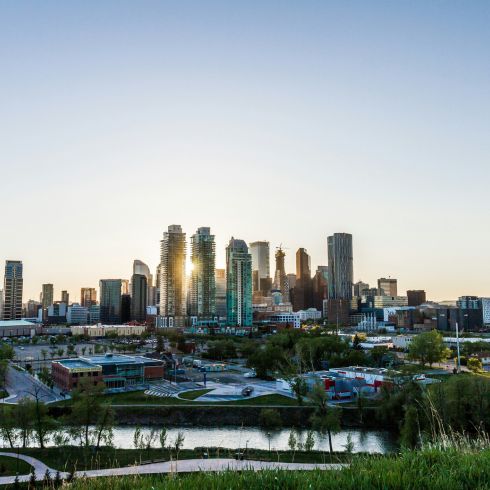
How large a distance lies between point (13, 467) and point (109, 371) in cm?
2993

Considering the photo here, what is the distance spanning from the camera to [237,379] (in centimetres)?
5566

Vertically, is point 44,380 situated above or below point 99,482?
below

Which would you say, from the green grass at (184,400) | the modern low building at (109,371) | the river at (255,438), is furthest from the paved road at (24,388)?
the river at (255,438)

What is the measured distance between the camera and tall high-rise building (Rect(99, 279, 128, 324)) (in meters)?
188

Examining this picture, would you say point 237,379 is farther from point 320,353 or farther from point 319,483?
point 319,483

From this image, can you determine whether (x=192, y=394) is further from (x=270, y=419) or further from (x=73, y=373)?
(x=73, y=373)

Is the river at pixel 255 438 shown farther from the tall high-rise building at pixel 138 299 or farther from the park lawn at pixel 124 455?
the tall high-rise building at pixel 138 299

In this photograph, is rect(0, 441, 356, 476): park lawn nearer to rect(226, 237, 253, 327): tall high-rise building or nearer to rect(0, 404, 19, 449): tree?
rect(0, 404, 19, 449): tree

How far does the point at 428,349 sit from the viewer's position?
204 ft

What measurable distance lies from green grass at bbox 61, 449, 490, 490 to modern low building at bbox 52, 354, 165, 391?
43.4 metres

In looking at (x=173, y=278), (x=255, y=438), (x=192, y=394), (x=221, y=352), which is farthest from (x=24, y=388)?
(x=173, y=278)

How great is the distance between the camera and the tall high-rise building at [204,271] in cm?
15762

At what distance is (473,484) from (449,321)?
12714cm

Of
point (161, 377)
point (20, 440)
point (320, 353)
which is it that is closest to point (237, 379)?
point (161, 377)
